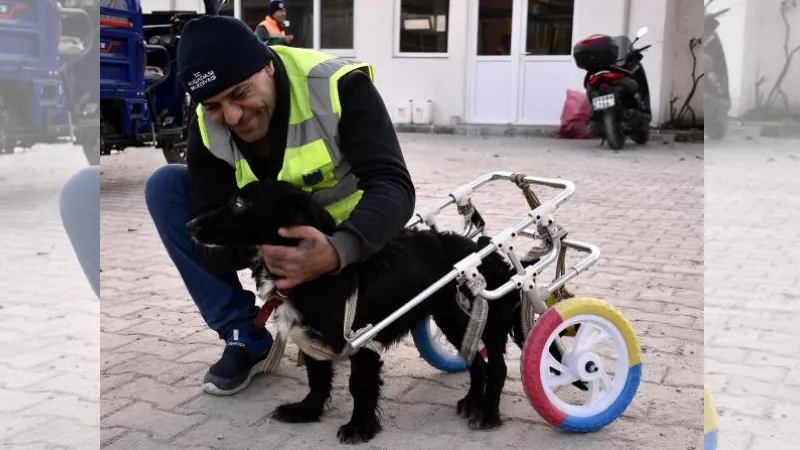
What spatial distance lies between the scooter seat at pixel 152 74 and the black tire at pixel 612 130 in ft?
19.2

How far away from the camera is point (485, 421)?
2.64 m

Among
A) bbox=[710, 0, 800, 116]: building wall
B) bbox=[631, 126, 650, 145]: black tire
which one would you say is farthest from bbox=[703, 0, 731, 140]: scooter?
bbox=[631, 126, 650, 145]: black tire

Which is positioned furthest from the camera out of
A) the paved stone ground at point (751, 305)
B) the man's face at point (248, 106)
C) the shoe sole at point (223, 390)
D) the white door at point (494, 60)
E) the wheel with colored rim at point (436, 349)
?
the white door at point (494, 60)

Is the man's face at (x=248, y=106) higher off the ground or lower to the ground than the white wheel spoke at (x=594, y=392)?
higher

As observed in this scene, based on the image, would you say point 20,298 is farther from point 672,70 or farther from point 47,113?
point 672,70

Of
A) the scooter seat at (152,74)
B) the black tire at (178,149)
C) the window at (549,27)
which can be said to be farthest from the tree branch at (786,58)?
the window at (549,27)

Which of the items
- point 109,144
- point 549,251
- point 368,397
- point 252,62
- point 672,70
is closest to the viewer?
point 252,62

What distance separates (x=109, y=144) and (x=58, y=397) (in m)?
5.49

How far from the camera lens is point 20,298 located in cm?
419

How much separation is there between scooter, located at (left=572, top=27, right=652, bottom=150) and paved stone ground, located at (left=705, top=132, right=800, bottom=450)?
5.15 metres

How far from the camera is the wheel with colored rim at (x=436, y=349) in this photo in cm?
311

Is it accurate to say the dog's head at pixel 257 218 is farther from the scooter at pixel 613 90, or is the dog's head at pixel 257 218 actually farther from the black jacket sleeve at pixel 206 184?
the scooter at pixel 613 90

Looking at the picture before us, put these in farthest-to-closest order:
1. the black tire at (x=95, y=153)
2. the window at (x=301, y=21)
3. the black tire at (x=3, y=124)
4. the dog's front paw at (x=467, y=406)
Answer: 1. the window at (x=301, y=21)
2. the black tire at (x=3, y=124)
3. the dog's front paw at (x=467, y=406)
4. the black tire at (x=95, y=153)

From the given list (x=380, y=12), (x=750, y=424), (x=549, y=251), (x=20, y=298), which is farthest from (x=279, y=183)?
(x=380, y=12)
